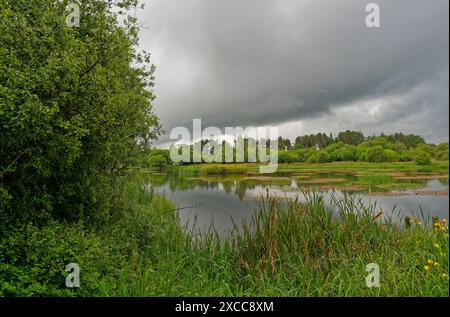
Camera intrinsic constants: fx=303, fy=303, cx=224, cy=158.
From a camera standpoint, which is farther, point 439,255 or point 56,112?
point 439,255

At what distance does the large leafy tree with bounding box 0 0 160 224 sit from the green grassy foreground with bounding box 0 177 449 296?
0.51m

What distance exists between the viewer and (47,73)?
3.62m

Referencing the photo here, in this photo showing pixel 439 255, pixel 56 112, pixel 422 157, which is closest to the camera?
pixel 56 112

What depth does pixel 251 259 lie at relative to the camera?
460cm

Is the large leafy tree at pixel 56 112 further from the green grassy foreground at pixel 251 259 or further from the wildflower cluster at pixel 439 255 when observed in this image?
the wildflower cluster at pixel 439 255

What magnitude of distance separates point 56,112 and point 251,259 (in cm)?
340

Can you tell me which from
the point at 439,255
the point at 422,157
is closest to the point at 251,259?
the point at 439,255

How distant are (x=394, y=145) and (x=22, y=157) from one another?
33.7m

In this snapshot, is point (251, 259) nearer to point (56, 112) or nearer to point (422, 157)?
point (56, 112)

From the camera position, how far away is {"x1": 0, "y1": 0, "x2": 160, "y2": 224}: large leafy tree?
11.4 ft

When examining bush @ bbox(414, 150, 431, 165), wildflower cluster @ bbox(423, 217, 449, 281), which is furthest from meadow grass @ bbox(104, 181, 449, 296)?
bush @ bbox(414, 150, 431, 165)

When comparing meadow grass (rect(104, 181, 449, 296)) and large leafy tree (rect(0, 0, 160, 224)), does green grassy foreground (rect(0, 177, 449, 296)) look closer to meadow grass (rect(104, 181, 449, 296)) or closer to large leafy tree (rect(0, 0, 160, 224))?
meadow grass (rect(104, 181, 449, 296))

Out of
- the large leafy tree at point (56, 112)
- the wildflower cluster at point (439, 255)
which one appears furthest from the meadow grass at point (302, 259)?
the large leafy tree at point (56, 112)

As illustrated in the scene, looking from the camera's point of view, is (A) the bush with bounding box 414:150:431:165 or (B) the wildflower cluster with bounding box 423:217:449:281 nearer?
(B) the wildflower cluster with bounding box 423:217:449:281
